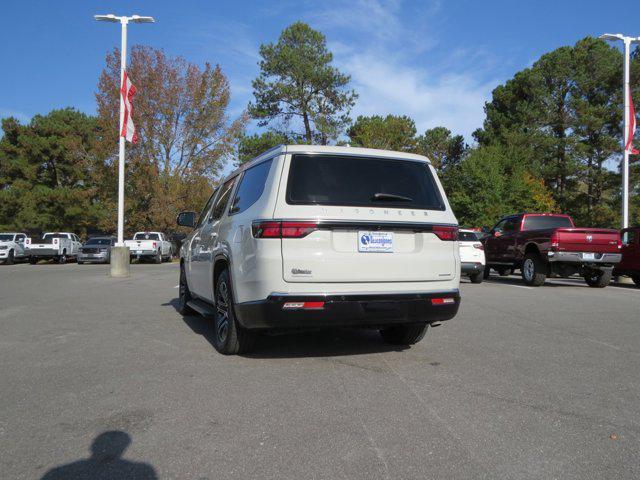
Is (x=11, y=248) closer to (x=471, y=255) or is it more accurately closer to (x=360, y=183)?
(x=471, y=255)

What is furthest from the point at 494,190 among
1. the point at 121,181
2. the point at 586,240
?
the point at 121,181

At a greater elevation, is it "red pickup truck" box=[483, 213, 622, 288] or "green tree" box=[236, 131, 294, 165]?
"green tree" box=[236, 131, 294, 165]

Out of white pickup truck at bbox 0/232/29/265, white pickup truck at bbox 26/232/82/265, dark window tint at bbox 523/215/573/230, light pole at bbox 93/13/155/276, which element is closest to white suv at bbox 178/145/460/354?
dark window tint at bbox 523/215/573/230

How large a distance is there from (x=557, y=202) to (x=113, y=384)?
43468 mm

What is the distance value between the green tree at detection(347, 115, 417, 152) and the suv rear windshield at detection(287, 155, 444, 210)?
3794 cm

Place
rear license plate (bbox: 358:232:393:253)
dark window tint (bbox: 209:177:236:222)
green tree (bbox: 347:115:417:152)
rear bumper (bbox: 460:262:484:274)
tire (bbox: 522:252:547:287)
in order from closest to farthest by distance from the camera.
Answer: rear license plate (bbox: 358:232:393:253) < dark window tint (bbox: 209:177:236:222) < tire (bbox: 522:252:547:287) < rear bumper (bbox: 460:262:484:274) < green tree (bbox: 347:115:417:152)

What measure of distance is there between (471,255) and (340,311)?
37.7ft

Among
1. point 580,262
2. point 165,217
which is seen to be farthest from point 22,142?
point 580,262

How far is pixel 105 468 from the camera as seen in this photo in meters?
2.94

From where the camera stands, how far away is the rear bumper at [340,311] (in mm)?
4664

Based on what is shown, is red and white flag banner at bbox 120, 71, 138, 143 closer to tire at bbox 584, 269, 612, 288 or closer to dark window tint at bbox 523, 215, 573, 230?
dark window tint at bbox 523, 215, 573, 230

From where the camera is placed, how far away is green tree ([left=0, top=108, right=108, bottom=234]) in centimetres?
4703

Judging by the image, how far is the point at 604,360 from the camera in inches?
215

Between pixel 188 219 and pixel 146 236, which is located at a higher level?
pixel 188 219
